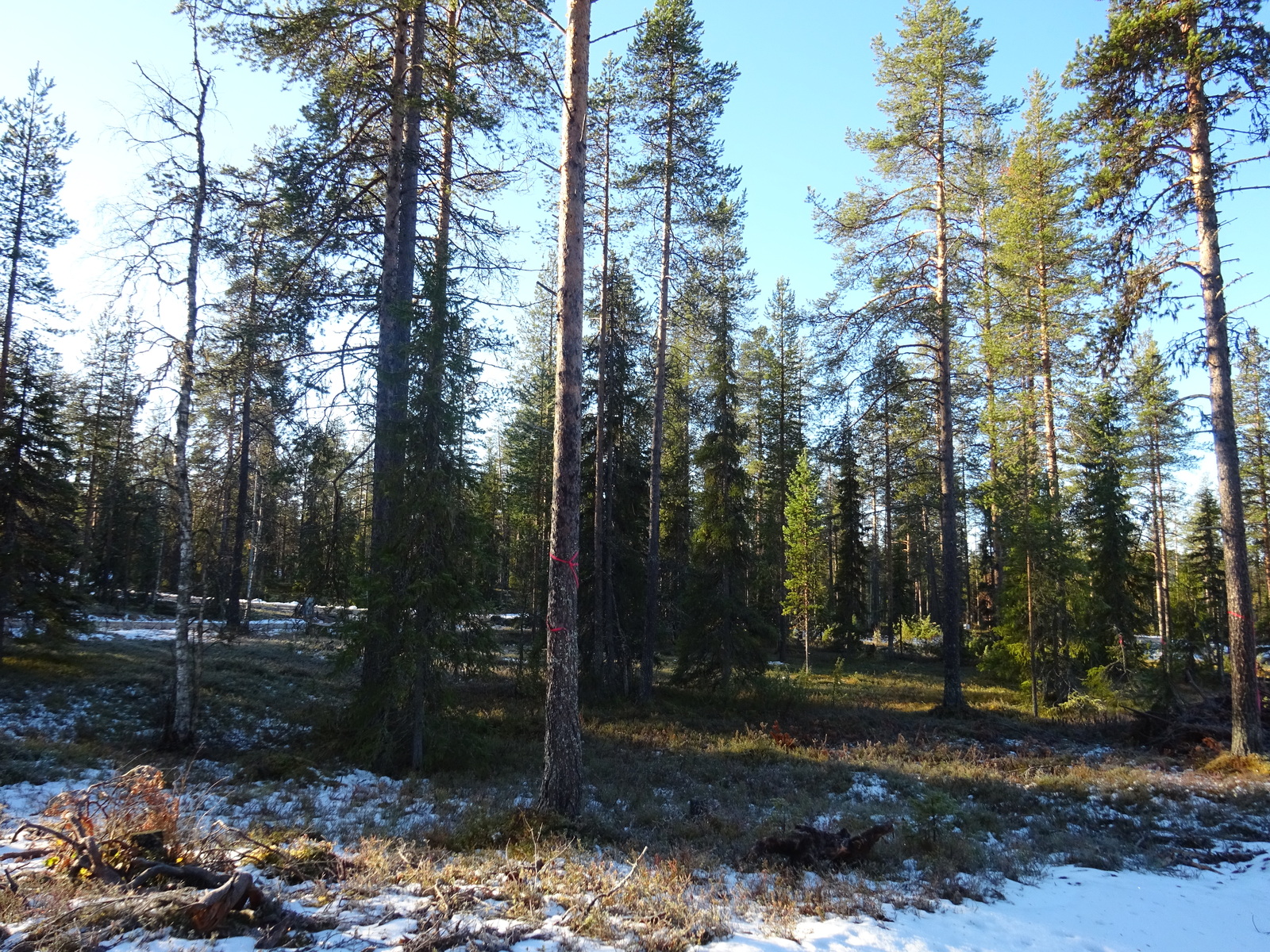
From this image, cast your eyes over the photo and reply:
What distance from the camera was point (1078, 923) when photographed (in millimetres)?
5730

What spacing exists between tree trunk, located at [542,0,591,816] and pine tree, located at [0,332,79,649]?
45.6 feet

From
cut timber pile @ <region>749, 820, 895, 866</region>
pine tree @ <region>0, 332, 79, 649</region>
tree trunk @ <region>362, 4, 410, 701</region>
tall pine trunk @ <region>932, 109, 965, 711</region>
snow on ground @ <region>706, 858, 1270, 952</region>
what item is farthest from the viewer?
tall pine trunk @ <region>932, 109, 965, 711</region>

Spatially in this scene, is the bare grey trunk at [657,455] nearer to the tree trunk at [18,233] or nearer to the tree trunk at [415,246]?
the tree trunk at [415,246]

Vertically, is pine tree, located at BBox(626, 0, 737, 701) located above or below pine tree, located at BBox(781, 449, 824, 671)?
above

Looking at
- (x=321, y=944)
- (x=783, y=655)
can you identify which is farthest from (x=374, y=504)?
(x=783, y=655)

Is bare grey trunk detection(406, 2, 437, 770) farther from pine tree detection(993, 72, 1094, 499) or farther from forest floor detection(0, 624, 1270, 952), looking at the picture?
pine tree detection(993, 72, 1094, 499)

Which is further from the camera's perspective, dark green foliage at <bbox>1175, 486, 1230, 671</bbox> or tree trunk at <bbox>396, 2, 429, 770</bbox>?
dark green foliage at <bbox>1175, 486, 1230, 671</bbox>

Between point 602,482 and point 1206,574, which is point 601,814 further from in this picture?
point 1206,574

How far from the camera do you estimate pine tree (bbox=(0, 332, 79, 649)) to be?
49.3 ft

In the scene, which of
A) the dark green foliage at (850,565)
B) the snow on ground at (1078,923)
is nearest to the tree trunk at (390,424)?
the snow on ground at (1078,923)

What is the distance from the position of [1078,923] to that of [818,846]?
236cm

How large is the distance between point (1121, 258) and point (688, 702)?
1449 centimetres

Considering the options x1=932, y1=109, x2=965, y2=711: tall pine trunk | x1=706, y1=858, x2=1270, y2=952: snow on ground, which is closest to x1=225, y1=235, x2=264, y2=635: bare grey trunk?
x1=706, y1=858, x2=1270, y2=952: snow on ground

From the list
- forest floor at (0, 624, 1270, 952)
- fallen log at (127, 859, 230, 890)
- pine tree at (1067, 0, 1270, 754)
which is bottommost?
forest floor at (0, 624, 1270, 952)
